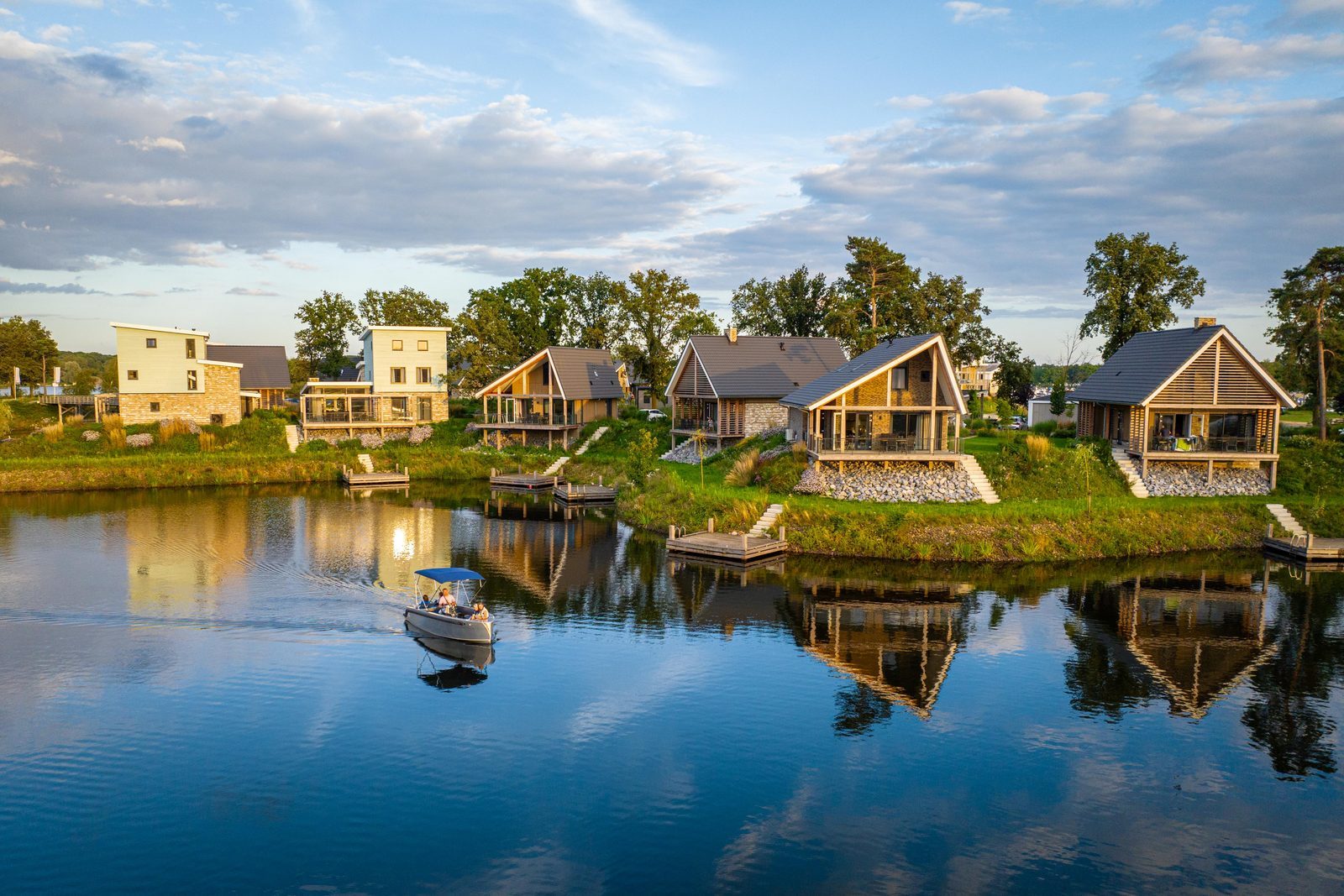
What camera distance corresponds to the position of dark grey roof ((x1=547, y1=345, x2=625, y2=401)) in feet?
206

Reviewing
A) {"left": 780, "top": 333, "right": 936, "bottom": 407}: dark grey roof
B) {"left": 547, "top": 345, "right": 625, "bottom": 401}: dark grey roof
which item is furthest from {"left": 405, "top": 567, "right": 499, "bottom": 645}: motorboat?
{"left": 547, "top": 345, "right": 625, "bottom": 401}: dark grey roof

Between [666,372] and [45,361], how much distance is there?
65.1 m

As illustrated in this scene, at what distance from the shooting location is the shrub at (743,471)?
43.8 meters

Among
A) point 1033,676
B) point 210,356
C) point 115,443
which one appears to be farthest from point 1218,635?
point 210,356

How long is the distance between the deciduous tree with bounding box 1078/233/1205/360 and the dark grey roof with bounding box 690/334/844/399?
16.4 m

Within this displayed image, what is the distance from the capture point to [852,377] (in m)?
42.8

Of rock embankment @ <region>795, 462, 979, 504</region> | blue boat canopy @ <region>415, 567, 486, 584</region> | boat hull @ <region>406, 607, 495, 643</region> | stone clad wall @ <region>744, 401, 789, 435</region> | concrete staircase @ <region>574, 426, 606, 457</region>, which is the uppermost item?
stone clad wall @ <region>744, 401, 789, 435</region>

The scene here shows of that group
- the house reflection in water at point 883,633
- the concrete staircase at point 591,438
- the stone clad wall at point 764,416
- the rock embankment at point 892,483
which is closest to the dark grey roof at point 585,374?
the concrete staircase at point 591,438

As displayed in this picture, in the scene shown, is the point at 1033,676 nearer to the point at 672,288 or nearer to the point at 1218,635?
the point at 1218,635

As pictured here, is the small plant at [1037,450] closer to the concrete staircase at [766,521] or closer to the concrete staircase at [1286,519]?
the concrete staircase at [1286,519]

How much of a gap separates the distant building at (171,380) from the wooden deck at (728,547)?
42309mm

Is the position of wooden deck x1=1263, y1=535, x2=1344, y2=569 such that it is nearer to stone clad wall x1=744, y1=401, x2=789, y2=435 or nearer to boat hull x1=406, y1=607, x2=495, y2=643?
stone clad wall x1=744, y1=401, x2=789, y2=435

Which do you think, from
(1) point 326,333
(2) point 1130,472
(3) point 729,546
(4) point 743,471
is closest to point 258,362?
(1) point 326,333

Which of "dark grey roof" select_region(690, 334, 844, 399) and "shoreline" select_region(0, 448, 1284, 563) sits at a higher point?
"dark grey roof" select_region(690, 334, 844, 399)
